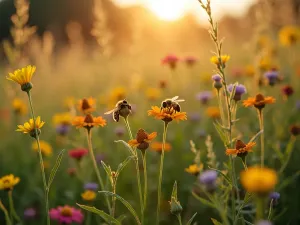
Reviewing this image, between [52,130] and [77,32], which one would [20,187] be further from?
[77,32]

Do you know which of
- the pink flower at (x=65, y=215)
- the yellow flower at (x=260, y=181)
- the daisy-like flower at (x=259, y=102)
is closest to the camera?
the yellow flower at (x=260, y=181)

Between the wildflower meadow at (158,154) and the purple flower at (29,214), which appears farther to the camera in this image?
the purple flower at (29,214)

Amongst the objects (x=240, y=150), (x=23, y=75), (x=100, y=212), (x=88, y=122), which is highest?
(x=23, y=75)

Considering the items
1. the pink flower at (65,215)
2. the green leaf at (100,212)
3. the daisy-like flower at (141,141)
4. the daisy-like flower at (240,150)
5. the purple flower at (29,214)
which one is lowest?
the purple flower at (29,214)

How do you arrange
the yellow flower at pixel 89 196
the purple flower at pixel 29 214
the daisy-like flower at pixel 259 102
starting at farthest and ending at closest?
the purple flower at pixel 29 214
the yellow flower at pixel 89 196
the daisy-like flower at pixel 259 102

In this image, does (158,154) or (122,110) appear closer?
(122,110)

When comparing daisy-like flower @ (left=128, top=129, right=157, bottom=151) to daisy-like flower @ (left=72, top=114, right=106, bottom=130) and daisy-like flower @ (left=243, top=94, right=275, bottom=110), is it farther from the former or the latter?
daisy-like flower @ (left=243, top=94, right=275, bottom=110)

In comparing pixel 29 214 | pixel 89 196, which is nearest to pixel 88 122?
pixel 89 196

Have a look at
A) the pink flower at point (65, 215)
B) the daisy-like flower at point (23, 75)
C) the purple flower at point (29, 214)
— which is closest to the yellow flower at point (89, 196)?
the pink flower at point (65, 215)

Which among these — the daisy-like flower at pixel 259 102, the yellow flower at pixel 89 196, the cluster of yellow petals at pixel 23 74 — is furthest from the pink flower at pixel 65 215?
the daisy-like flower at pixel 259 102

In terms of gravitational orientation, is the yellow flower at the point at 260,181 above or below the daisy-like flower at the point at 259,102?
below

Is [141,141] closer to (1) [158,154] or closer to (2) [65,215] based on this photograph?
(2) [65,215]

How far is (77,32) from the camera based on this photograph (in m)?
5.87

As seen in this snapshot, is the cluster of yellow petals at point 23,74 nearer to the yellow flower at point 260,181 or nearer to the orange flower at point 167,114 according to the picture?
the orange flower at point 167,114
